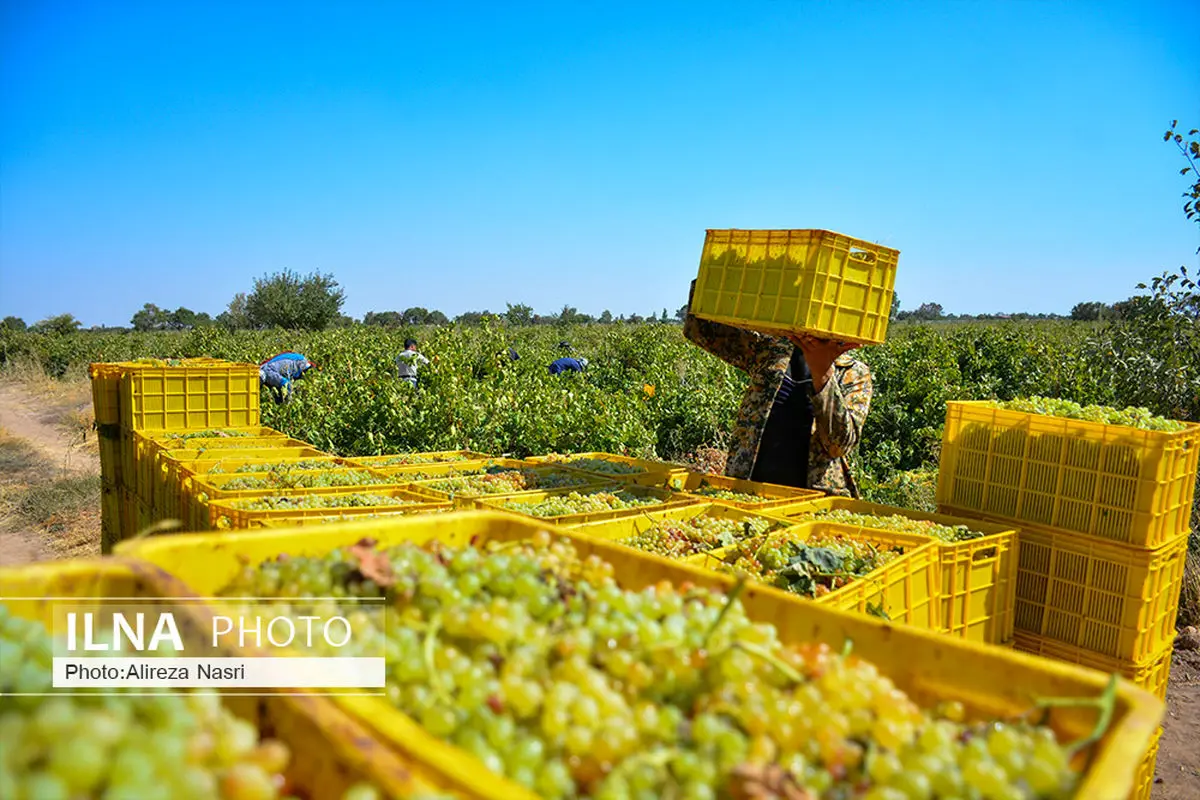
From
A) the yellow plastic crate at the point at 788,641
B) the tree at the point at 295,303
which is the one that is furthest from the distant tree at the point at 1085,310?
the yellow plastic crate at the point at 788,641

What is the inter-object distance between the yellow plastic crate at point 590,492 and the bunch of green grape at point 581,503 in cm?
3

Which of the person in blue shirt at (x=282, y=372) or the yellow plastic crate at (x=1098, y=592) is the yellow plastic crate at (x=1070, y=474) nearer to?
the yellow plastic crate at (x=1098, y=592)

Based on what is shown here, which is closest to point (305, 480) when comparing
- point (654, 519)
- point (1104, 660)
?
point (654, 519)

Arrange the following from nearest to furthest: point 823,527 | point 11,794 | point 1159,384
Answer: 1. point 11,794
2. point 823,527
3. point 1159,384

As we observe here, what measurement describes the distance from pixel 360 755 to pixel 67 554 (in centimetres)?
946

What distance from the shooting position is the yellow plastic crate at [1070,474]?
3.34 meters

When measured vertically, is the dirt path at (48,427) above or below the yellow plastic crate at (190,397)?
below

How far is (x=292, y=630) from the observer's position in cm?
127

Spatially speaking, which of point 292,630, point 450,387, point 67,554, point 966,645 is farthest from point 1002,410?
point 67,554

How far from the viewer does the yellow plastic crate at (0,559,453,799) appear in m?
Result: 0.89

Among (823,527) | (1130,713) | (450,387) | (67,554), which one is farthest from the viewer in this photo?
(450,387)

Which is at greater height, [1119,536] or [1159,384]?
[1159,384]

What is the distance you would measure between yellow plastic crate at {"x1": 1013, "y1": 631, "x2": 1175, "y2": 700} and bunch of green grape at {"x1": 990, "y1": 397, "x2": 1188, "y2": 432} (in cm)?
100

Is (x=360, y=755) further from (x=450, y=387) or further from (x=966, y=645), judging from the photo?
(x=450, y=387)
